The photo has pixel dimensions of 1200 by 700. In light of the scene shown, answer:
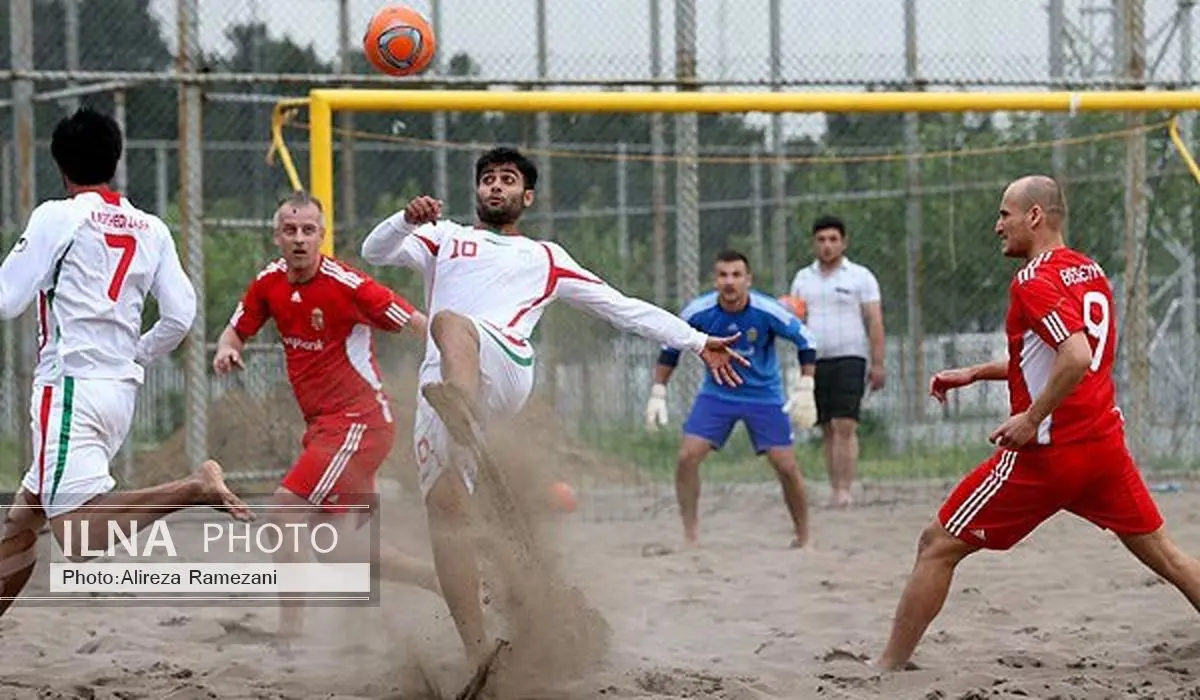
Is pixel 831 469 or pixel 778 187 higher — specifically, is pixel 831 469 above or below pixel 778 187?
below

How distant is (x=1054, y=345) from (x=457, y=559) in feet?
6.73

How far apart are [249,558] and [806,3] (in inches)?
238

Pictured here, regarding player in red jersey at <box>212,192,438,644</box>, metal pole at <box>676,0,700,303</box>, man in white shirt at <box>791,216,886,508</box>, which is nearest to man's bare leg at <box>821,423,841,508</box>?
man in white shirt at <box>791,216,886,508</box>

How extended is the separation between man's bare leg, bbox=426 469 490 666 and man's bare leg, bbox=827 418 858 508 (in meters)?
7.06

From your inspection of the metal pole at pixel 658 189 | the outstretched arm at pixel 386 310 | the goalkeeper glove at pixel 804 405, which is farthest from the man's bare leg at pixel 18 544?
the metal pole at pixel 658 189

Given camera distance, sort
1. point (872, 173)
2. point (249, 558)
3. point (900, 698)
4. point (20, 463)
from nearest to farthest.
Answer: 1. point (900, 698)
2. point (249, 558)
3. point (20, 463)
4. point (872, 173)

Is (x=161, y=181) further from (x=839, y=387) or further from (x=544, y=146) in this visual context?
(x=839, y=387)

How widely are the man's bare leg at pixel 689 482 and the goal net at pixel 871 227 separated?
85 cm

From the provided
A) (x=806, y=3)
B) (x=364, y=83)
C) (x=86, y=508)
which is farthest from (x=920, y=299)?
(x=86, y=508)

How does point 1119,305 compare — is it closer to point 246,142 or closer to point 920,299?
point 920,299

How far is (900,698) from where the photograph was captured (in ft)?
21.7

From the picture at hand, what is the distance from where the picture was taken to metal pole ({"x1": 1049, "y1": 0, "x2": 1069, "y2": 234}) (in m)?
14.4

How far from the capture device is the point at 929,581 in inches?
273

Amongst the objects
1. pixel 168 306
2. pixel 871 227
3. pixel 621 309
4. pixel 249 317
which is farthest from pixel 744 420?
pixel 168 306
